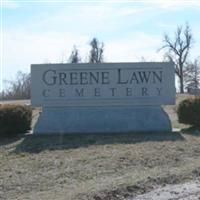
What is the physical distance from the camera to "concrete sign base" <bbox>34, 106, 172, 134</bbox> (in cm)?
1961

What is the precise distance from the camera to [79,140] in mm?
17531

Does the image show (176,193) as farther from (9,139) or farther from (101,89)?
(101,89)

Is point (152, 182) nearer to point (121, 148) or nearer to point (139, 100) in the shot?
point (121, 148)

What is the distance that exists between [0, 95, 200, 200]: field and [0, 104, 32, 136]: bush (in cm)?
50

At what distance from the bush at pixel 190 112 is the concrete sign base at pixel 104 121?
0.78 metres

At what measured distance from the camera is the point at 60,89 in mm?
20094

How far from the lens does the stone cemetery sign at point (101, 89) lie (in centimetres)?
1995

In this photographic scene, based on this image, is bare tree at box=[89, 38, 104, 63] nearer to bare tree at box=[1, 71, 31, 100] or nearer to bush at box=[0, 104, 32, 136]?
bare tree at box=[1, 71, 31, 100]

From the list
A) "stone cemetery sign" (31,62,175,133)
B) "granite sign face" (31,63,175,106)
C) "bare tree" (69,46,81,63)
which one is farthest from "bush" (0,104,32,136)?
"bare tree" (69,46,81,63)

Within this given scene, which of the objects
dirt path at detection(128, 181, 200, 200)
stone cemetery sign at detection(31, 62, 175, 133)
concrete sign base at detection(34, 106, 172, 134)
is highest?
stone cemetery sign at detection(31, 62, 175, 133)

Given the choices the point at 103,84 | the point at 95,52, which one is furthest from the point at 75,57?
the point at 103,84

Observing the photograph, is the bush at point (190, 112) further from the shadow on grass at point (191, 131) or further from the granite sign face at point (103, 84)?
the granite sign face at point (103, 84)

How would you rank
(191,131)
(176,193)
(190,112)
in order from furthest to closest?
1. (190,112)
2. (191,131)
3. (176,193)

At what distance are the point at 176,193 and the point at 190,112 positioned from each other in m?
10.0
